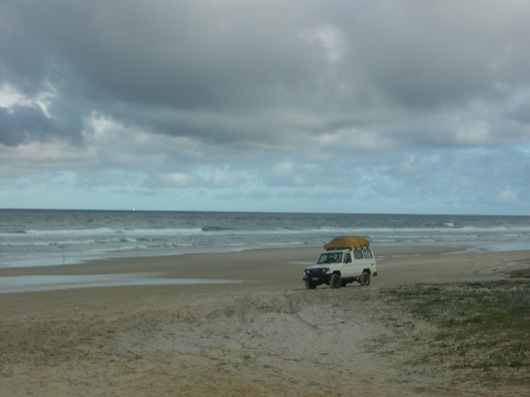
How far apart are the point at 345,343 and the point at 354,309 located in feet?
15.4

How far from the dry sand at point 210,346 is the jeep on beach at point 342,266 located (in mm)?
589

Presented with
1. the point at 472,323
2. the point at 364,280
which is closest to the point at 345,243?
the point at 364,280

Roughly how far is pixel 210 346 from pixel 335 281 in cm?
1212

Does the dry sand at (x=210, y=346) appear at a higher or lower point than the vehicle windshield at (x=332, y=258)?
lower

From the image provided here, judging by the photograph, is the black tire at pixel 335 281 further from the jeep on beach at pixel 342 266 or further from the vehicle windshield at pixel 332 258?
the vehicle windshield at pixel 332 258

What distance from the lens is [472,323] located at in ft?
48.9

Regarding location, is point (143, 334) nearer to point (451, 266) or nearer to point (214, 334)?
point (214, 334)

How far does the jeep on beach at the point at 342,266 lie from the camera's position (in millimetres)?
25703

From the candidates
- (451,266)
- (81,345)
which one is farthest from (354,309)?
(451,266)

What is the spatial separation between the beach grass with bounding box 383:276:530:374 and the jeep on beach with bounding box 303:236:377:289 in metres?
3.42

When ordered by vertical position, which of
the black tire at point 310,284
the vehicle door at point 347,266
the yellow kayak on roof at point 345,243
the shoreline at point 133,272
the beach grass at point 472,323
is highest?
the yellow kayak on roof at point 345,243

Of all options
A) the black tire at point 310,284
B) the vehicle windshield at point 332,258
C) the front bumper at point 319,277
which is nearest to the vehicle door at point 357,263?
the vehicle windshield at point 332,258

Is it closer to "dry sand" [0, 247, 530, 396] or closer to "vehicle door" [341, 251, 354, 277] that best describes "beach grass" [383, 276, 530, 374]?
"dry sand" [0, 247, 530, 396]

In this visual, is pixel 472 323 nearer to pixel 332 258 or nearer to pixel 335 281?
pixel 335 281
